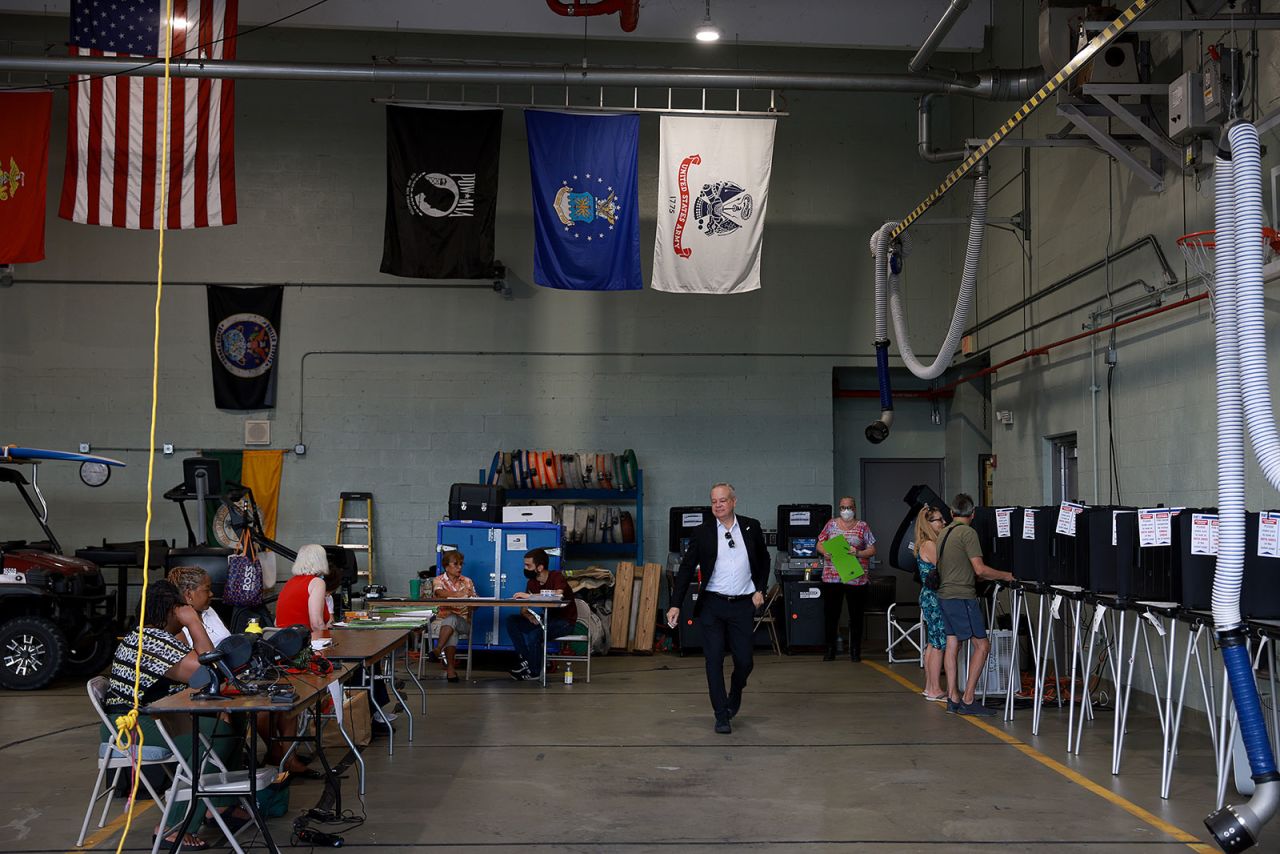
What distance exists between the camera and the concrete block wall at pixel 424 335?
13.2m

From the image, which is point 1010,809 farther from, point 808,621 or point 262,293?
point 262,293

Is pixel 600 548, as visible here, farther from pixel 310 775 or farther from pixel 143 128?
pixel 310 775

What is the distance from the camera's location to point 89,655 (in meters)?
10.5

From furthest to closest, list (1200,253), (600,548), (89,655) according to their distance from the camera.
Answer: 1. (600,548)
2. (89,655)
3. (1200,253)

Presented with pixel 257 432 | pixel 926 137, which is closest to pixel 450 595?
pixel 257 432

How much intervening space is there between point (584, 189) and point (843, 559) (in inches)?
170

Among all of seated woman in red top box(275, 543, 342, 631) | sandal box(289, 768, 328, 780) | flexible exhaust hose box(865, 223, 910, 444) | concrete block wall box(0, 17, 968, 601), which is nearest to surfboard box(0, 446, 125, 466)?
concrete block wall box(0, 17, 968, 601)

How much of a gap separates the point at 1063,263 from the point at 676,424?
482cm

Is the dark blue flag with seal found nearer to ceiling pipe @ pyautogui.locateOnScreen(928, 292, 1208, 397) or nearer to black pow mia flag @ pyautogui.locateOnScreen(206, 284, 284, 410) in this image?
ceiling pipe @ pyautogui.locateOnScreen(928, 292, 1208, 397)

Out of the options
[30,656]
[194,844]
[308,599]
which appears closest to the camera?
[194,844]

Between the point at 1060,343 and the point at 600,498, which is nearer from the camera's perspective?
the point at 1060,343

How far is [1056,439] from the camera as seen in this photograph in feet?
35.5

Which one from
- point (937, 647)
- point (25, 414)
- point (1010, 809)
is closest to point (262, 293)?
point (25, 414)

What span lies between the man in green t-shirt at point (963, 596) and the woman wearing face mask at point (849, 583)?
9.60 feet
